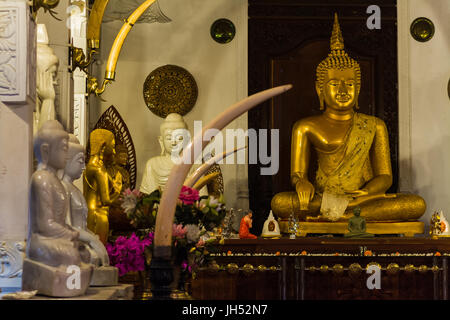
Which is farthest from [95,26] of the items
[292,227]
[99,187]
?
[292,227]

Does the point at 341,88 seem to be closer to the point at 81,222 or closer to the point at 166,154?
the point at 166,154

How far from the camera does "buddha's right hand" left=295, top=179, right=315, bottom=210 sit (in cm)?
696

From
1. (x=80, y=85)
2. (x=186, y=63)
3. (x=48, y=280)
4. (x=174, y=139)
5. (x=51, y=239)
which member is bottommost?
(x=48, y=280)

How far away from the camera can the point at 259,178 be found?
310 inches

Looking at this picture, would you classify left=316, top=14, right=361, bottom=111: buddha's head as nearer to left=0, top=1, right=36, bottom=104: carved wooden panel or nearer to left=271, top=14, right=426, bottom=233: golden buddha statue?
left=271, top=14, right=426, bottom=233: golden buddha statue

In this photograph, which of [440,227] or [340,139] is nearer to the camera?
[440,227]

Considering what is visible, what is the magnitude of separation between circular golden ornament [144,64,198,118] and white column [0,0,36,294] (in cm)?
469

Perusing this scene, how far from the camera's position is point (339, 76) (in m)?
7.51

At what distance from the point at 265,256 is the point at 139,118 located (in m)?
2.42

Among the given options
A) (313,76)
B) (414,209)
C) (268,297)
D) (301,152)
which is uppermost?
(313,76)

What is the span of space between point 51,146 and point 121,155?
459 cm

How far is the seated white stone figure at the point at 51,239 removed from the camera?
2775 millimetres
